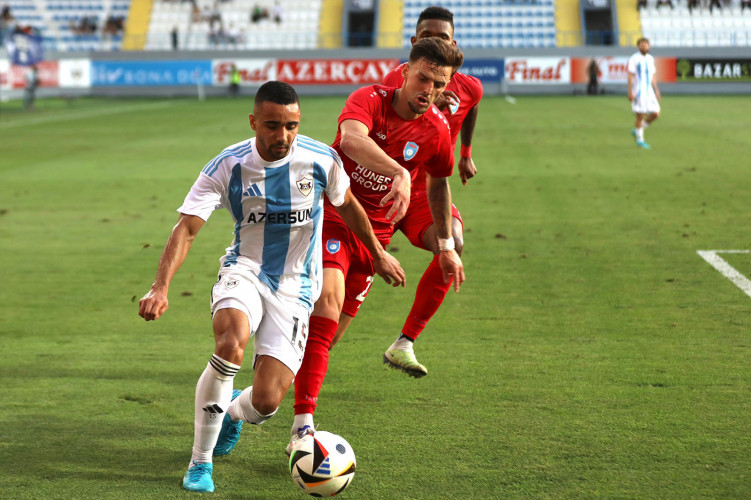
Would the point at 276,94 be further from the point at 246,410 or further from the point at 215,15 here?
the point at 215,15

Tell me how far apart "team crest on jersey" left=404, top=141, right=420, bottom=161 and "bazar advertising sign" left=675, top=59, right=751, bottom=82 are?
38020mm

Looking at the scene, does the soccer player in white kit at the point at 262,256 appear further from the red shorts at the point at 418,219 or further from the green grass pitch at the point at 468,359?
the red shorts at the point at 418,219

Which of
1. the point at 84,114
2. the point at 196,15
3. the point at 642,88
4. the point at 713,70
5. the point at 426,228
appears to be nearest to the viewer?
the point at 426,228

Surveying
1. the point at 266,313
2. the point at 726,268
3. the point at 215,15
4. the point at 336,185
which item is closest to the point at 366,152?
the point at 336,185

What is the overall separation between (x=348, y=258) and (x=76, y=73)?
4145 centimetres

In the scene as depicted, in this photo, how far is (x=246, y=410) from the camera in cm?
428

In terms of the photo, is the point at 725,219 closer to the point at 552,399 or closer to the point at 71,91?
the point at 552,399

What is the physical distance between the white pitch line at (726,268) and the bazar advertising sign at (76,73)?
127 feet

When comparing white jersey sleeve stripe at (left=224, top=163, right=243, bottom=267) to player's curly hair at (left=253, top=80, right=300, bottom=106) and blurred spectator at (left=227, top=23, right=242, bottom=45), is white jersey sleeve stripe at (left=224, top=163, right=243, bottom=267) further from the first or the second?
blurred spectator at (left=227, top=23, right=242, bottom=45)

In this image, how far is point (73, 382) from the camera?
5477 millimetres

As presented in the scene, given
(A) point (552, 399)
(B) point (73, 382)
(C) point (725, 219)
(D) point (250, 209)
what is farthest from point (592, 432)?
(C) point (725, 219)

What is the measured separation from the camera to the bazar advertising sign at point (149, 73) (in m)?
42.2

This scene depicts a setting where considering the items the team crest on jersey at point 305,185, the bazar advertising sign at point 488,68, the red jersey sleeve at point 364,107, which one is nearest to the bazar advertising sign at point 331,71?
the bazar advertising sign at point 488,68

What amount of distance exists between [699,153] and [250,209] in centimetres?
1508
